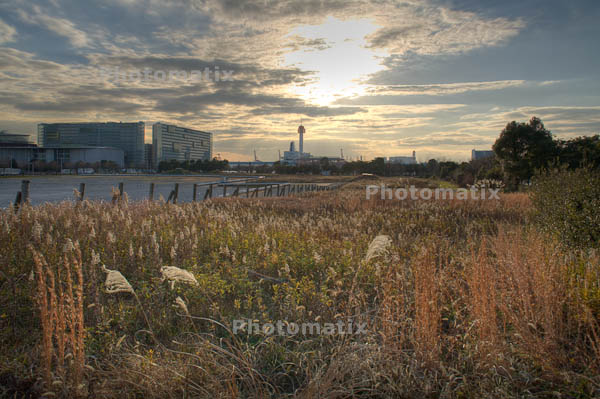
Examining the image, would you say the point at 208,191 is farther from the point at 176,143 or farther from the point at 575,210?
the point at 176,143

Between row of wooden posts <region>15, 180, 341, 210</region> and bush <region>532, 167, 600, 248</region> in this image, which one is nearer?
bush <region>532, 167, 600, 248</region>

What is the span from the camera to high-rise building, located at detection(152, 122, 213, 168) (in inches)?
5576

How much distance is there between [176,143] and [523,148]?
139002mm

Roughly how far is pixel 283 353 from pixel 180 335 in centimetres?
124

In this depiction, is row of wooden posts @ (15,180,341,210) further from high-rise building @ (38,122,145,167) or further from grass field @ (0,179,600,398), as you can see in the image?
high-rise building @ (38,122,145,167)

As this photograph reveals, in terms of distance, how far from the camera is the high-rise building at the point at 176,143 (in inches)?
5576

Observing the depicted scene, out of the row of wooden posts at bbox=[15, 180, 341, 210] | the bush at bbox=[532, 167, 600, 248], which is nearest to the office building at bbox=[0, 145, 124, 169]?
the row of wooden posts at bbox=[15, 180, 341, 210]

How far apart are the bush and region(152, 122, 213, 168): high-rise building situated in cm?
13372

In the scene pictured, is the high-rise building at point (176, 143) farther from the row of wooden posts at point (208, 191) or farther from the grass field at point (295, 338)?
the grass field at point (295, 338)

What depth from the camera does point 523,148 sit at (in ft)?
114

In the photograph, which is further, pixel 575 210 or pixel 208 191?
pixel 208 191

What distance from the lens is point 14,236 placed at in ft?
22.6

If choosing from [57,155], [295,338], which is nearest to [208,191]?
[295,338]

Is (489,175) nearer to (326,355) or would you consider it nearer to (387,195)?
(387,195)
